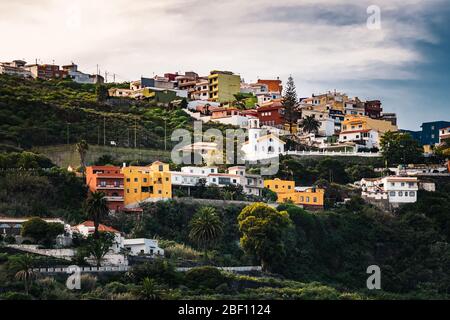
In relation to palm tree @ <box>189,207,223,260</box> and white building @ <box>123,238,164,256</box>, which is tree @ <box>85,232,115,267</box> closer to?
white building @ <box>123,238,164,256</box>

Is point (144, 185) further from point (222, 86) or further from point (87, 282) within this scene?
point (222, 86)

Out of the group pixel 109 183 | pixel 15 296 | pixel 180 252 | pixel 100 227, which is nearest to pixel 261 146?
pixel 109 183

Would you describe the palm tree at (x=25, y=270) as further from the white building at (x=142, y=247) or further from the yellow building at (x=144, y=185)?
the yellow building at (x=144, y=185)

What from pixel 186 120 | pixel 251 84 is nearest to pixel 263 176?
pixel 186 120

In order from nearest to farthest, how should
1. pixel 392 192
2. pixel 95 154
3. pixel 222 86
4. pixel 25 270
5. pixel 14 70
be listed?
pixel 25 270, pixel 392 192, pixel 95 154, pixel 222 86, pixel 14 70

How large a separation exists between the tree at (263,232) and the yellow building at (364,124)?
3371cm

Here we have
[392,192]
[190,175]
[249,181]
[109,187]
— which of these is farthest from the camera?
[392,192]

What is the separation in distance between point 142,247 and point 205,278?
5877 mm

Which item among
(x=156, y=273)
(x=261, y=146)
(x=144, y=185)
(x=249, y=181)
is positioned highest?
(x=261, y=146)

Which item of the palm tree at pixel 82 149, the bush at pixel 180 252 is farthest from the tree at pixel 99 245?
the palm tree at pixel 82 149

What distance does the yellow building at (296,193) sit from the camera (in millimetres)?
77312

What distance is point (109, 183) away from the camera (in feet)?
232

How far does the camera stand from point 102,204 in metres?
63.9
